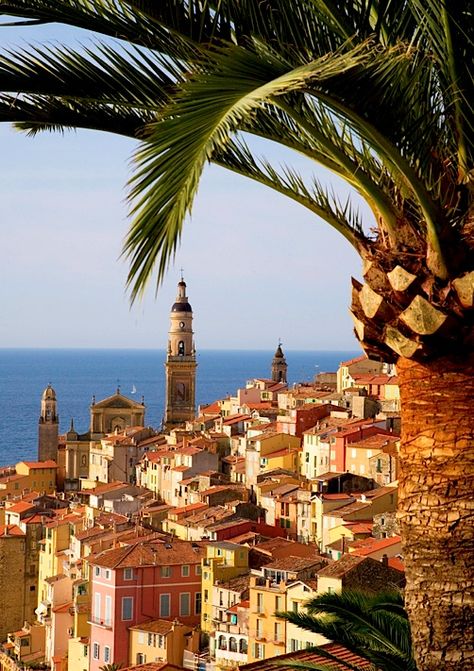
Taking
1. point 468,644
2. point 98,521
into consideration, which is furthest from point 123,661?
point 468,644

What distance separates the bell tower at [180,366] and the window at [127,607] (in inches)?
1740

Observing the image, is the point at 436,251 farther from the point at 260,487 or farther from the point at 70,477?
the point at 70,477

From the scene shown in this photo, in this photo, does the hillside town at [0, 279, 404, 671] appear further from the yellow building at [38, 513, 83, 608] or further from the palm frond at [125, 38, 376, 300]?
the palm frond at [125, 38, 376, 300]

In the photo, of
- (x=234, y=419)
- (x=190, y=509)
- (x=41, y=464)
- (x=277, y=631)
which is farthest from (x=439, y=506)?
(x=41, y=464)

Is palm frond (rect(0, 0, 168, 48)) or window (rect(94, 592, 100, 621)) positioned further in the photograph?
window (rect(94, 592, 100, 621))

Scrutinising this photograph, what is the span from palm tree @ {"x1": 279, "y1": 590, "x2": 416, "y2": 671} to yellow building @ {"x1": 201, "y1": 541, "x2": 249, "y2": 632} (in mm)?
35869

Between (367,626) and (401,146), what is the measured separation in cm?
321

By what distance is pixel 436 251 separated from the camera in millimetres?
5293

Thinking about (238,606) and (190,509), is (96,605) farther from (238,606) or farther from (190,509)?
(190,509)

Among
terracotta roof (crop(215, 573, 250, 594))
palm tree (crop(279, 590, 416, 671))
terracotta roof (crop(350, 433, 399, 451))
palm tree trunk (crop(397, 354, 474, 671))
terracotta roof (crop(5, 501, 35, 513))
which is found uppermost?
palm tree trunk (crop(397, 354, 474, 671))

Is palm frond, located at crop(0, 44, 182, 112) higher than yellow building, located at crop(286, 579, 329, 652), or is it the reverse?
palm frond, located at crop(0, 44, 182, 112)

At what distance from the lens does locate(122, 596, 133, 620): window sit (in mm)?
43656

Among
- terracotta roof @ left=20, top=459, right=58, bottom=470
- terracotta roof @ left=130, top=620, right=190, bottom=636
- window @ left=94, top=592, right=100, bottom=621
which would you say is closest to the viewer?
terracotta roof @ left=130, top=620, right=190, bottom=636

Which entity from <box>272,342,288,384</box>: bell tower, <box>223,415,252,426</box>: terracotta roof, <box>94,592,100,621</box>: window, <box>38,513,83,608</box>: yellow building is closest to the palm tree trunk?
<box>94,592,100,621</box>: window
